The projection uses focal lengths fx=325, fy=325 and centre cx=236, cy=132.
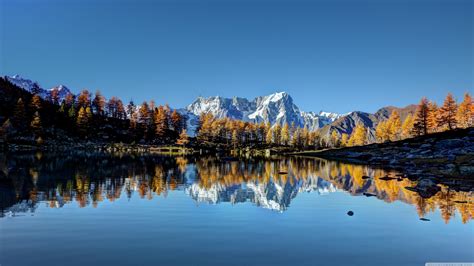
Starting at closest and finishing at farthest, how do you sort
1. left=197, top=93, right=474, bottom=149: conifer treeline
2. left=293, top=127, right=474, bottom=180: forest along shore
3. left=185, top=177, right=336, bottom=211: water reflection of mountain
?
left=185, top=177, right=336, bottom=211: water reflection of mountain → left=293, top=127, right=474, bottom=180: forest along shore → left=197, top=93, right=474, bottom=149: conifer treeline

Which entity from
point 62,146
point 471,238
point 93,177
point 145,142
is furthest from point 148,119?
point 471,238

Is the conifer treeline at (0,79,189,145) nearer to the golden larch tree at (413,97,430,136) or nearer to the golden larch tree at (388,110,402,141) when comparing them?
the golden larch tree at (413,97,430,136)

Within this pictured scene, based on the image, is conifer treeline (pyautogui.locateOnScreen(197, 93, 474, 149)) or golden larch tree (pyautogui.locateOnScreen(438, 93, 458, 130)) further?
conifer treeline (pyautogui.locateOnScreen(197, 93, 474, 149))

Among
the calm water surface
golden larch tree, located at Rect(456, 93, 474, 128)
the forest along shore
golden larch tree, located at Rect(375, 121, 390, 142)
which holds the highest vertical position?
golden larch tree, located at Rect(456, 93, 474, 128)

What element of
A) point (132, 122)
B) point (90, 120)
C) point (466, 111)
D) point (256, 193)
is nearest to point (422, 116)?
point (466, 111)

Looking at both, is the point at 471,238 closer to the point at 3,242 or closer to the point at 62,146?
the point at 3,242

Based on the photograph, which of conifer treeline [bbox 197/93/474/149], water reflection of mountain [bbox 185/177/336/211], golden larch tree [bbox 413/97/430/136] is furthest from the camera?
golden larch tree [bbox 413/97/430/136]

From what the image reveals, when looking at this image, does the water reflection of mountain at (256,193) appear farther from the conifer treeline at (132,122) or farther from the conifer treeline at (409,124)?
the conifer treeline at (409,124)

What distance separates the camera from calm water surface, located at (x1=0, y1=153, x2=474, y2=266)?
15.0 meters

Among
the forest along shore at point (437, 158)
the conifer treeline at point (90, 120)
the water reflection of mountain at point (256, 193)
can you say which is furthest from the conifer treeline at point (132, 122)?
the water reflection of mountain at point (256, 193)

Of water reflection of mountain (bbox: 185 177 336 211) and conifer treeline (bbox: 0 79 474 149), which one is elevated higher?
conifer treeline (bbox: 0 79 474 149)

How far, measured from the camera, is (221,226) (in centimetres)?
2108

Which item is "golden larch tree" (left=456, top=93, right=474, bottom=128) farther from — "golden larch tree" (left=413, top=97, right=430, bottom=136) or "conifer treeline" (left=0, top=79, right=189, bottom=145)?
"conifer treeline" (left=0, top=79, right=189, bottom=145)

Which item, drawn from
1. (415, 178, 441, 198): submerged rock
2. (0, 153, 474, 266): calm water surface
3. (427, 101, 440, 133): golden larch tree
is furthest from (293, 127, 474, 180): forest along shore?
(427, 101, 440, 133): golden larch tree
